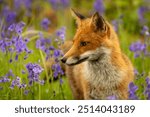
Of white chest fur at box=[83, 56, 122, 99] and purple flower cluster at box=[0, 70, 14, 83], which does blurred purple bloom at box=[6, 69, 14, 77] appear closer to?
purple flower cluster at box=[0, 70, 14, 83]

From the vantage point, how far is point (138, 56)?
6922mm

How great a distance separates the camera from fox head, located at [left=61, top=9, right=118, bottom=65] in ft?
18.0

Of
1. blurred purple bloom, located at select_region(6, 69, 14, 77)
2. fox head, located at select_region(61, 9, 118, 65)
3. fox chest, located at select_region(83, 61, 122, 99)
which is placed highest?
fox head, located at select_region(61, 9, 118, 65)

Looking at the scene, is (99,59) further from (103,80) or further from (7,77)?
(7,77)

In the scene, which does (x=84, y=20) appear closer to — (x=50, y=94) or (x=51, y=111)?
(x=50, y=94)

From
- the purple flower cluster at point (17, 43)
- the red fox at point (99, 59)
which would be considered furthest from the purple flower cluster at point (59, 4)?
the red fox at point (99, 59)

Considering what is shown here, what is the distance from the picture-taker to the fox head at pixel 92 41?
5.48 meters

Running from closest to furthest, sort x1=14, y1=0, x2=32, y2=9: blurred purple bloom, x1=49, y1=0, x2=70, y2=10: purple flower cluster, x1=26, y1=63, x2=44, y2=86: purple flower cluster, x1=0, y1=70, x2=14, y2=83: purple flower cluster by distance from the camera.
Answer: x1=26, y1=63, x2=44, y2=86: purple flower cluster < x1=0, y1=70, x2=14, y2=83: purple flower cluster < x1=14, y1=0, x2=32, y2=9: blurred purple bloom < x1=49, y1=0, x2=70, y2=10: purple flower cluster

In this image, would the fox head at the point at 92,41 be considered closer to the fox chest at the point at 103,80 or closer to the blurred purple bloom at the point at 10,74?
the fox chest at the point at 103,80

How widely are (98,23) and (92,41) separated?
214 millimetres

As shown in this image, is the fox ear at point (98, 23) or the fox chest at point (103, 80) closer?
the fox ear at point (98, 23)

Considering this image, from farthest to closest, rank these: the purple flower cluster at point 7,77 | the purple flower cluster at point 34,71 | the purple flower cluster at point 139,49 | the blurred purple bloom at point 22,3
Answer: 1. the blurred purple bloom at point 22,3
2. the purple flower cluster at point 139,49
3. the purple flower cluster at point 7,77
4. the purple flower cluster at point 34,71

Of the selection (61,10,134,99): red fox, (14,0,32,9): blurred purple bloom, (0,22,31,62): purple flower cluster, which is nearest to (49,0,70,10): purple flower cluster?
(14,0,32,9): blurred purple bloom

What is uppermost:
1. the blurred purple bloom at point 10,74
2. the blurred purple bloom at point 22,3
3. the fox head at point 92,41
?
the blurred purple bloom at point 22,3
